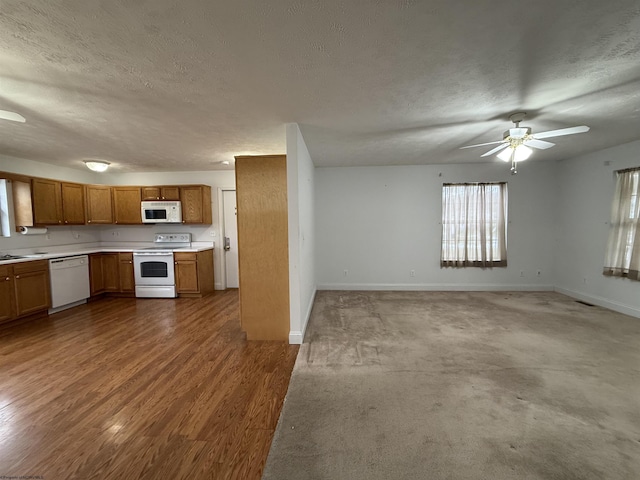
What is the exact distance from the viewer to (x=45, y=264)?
3953 mm

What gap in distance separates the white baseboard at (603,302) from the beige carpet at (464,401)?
1.00ft

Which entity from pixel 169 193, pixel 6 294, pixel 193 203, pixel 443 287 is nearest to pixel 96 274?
pixel 6 294

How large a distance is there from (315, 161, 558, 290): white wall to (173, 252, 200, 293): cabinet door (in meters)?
2.40

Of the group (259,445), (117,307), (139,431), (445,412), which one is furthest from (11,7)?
(117,307)

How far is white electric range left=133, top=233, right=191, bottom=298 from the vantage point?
4848 mm

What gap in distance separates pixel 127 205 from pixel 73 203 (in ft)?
2.60

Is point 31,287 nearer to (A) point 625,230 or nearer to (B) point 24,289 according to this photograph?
(B) point 24,289

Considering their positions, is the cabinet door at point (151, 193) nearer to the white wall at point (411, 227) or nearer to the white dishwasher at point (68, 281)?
the white dishwasher at point (68, 281)

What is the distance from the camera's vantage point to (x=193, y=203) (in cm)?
514

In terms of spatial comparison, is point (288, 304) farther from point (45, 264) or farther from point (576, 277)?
point (576, 277)

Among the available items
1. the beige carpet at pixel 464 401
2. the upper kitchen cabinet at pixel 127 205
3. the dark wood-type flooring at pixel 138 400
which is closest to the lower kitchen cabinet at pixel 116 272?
the upper kitchen cabinet at pixel 127 205

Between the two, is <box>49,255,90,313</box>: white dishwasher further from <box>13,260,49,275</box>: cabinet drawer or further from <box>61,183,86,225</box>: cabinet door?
<box>61,183,86,225</box>: cabinet door

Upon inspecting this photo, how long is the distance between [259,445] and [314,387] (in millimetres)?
639

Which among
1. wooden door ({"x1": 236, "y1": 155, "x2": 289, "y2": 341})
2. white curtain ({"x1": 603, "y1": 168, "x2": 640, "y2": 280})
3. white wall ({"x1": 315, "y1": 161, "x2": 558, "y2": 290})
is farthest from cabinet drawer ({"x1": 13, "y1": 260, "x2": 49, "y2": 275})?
white curtain ({"x1": 603, "y1": 168, "x2": 640, "y2": 280})
